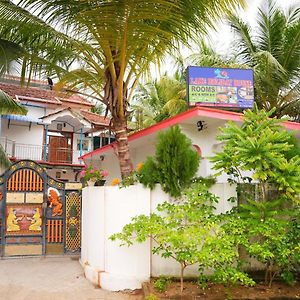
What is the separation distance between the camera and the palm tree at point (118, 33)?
613cm

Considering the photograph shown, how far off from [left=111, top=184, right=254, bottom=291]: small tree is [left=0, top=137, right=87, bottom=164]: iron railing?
1573 cm

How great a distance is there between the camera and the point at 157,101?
25438 millimetres

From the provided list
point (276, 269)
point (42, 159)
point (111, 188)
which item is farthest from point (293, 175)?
point (42, 159)

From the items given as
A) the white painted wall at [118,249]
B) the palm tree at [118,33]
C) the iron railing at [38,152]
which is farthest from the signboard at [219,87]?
the iron railing at [38,152]

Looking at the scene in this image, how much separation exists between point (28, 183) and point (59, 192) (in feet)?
2.84

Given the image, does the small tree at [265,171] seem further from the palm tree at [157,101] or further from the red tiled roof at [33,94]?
the red tiled roof at [33,94]

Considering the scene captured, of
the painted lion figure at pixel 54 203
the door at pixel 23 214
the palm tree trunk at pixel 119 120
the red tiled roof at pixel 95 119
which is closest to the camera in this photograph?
the palm tree trunk at pixel 119 120

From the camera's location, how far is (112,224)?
21.8 feet

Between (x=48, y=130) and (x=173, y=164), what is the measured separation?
18.1 meters

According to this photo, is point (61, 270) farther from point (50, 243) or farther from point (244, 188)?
point (244, 188)

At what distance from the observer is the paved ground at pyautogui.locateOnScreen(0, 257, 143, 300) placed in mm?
6188

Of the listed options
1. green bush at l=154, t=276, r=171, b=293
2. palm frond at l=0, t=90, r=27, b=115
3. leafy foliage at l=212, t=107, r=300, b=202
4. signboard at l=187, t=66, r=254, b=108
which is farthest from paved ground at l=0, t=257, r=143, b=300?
palm frond at l=0, t=90, r=27, b=115

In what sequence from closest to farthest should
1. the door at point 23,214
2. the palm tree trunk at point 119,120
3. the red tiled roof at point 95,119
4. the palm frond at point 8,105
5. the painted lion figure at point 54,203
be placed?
the palm tree trunk at point 119,120
the door at point 23,214
the painted lion figure at point 54,203
the palm frond at point 8,105
the red tiled roof at point 95,119

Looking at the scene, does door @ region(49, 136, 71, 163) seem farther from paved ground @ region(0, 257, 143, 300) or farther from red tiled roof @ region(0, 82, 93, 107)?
paved ground @ region(0, 257, 143, 300)
